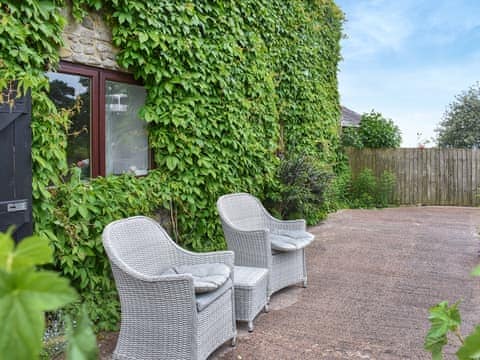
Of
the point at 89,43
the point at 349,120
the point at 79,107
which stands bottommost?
the point at 79,107

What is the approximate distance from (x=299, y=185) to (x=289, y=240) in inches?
82.8

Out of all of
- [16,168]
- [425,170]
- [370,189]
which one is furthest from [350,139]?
[16,168]

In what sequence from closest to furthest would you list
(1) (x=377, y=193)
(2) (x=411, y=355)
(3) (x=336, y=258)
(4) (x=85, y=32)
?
(2) (x=411, y=355)
(4) (x=85, y=32)
(3) (x=336, y=258)
(1) (x=377, y=193)

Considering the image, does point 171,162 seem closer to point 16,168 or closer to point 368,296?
point 16,168

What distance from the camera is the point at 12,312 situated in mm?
292

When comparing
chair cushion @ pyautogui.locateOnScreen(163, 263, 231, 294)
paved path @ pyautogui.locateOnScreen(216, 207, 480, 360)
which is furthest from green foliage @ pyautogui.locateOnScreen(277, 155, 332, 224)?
chair cushion @ pyautogui.locateOnScreen(163, 263, 231, 294)

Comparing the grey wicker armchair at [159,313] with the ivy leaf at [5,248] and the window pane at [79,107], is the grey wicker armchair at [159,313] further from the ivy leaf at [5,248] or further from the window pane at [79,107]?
the ivy leaf at [5,248]

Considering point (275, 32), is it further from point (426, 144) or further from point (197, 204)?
point (426, 144)

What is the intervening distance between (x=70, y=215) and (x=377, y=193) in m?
9.36

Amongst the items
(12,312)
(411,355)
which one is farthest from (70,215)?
(12,312)

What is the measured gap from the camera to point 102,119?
4020 mm

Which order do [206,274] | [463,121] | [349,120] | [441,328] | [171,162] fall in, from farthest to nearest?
[463,121] < [349,120] < [171,162] < [206,274] < [441,328]

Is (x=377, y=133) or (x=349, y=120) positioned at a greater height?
(x=349, y=120)

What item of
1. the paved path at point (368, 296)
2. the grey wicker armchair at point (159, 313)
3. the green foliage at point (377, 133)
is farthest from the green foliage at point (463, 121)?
the grey wicker armchair at point (159, 313)
